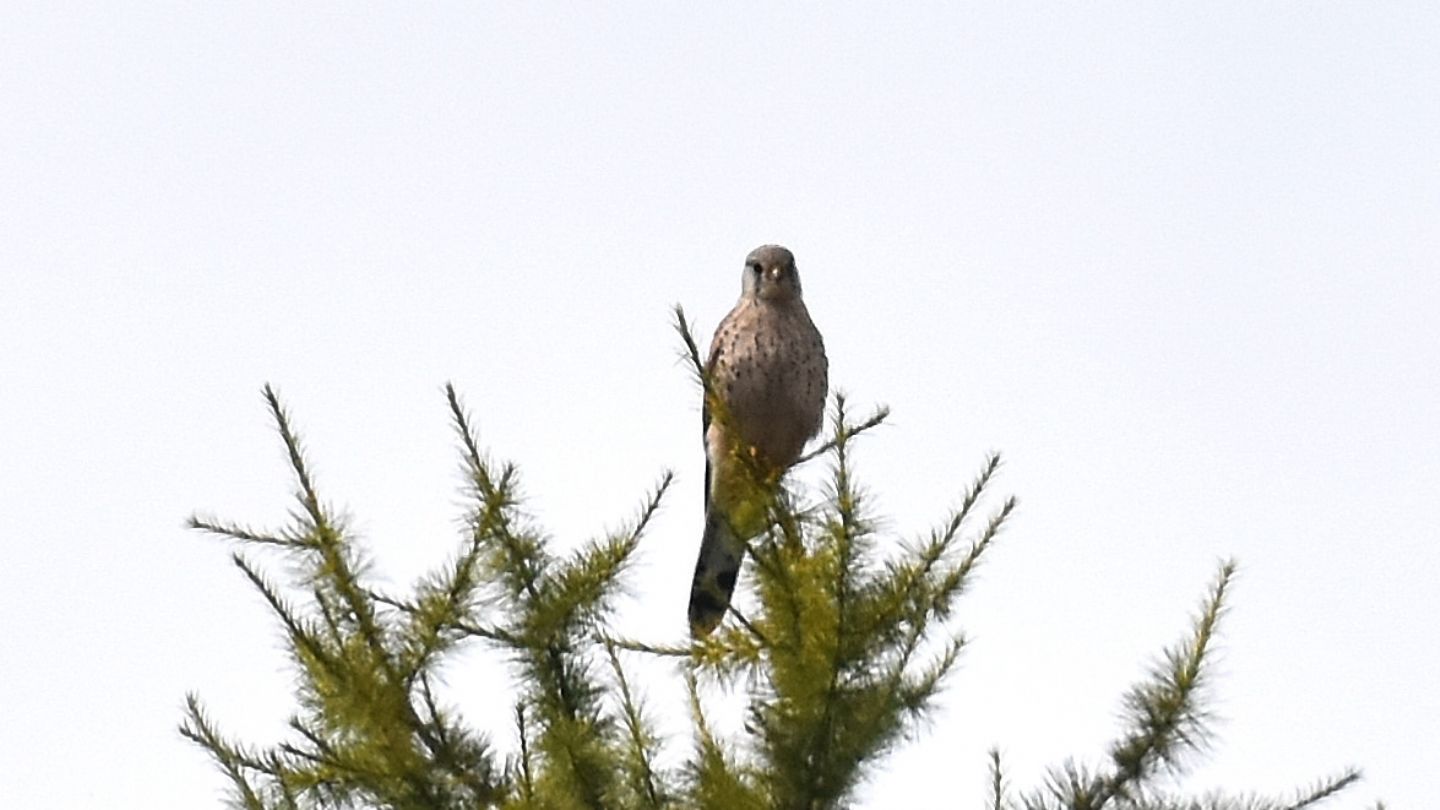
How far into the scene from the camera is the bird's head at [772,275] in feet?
20.8

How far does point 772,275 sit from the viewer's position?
638 cm

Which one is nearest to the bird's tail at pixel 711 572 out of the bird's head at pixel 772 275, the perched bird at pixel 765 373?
the perched bird at pixel 765 373

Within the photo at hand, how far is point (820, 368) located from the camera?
626cm

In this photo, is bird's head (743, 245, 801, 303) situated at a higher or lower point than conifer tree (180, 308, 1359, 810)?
higher

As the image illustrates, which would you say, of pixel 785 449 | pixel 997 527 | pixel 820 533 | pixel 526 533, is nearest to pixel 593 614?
pixel 526 533

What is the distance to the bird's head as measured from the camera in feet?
20.8

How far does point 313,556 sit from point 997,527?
125 cm

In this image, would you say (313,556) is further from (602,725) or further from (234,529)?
(602,725)

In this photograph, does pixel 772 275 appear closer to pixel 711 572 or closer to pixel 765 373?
pixel 765 373

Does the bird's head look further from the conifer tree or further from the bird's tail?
the conifer tree

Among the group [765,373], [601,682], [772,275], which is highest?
[772,275]

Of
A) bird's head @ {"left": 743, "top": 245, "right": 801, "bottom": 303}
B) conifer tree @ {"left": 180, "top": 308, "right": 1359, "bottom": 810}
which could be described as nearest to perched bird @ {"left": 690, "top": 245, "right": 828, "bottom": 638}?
bird's head @ {"left": 743, "top": 245, "right": 801, "bottom": 303}

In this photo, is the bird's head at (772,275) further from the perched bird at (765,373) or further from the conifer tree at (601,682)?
the conifer tree at (601,682)

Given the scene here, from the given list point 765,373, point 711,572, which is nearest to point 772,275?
point 765,373
